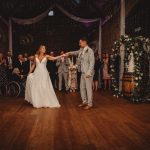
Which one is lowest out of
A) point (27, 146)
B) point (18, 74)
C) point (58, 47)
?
point (27, 146)

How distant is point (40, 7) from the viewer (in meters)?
12.9

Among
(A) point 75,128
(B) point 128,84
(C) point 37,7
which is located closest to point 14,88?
(C) point 37,7

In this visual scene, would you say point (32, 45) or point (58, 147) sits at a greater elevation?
point (32, 45)

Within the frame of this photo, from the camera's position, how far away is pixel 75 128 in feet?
18.9

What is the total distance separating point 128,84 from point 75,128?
15.0ft

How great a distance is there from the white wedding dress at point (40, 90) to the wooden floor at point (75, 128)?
13.6 inches

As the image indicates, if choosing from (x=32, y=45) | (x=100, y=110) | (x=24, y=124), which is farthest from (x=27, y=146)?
(x=32, y=45)

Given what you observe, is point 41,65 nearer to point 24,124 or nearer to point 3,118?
point 3,118

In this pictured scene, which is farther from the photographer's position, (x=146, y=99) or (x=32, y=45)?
(x=32, y=45)

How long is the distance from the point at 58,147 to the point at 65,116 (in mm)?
2630

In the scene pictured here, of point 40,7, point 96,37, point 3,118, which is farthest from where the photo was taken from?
point 96,37

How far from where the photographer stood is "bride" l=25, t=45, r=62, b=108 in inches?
341

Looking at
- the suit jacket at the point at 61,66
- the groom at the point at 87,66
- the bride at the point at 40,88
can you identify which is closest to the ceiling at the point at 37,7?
the suit jacket at the point at 61,66

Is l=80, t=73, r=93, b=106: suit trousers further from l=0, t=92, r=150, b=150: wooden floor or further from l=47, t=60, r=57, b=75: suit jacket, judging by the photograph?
l=47, t=60, r=57, b=75: suit jacket
